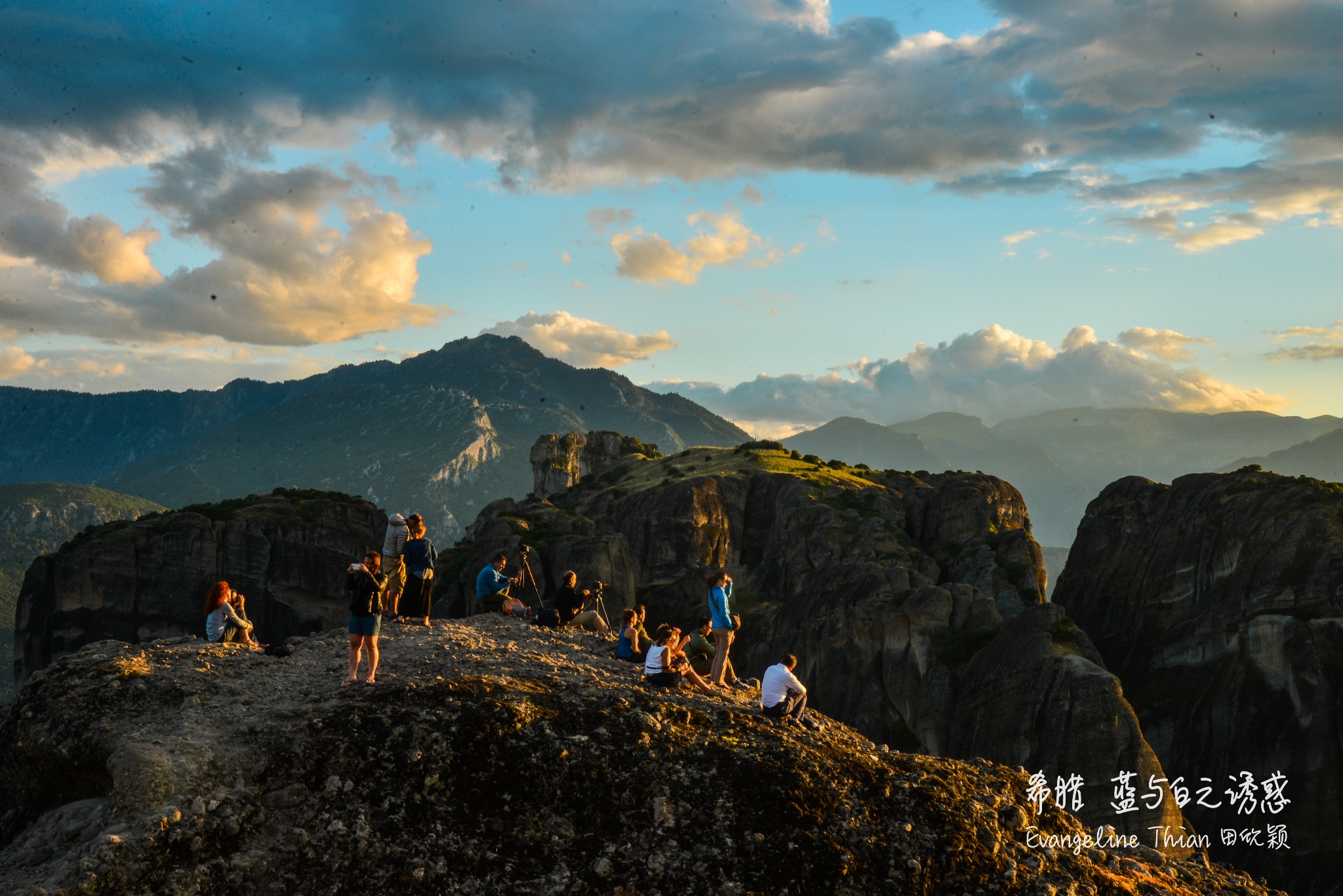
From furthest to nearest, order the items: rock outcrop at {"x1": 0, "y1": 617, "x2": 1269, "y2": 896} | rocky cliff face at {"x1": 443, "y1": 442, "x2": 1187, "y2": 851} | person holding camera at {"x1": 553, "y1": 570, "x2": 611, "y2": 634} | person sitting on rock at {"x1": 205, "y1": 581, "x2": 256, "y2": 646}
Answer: rocky cliff face at {"x1": 443, "y1": 442, "x2": 1187, "y2": 851}
person holding camera at {"x1": 553, "y1": 570, "x2": 611, "y2": 634}
person sitting on rock at {"x1": 205, "y1": 581, "x2": 256, "y2": 646}
rock outcrop at {"x1": 0, "y1": 617, "x2": 1269, "y2": 896}

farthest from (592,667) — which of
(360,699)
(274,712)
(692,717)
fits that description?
(274,712)

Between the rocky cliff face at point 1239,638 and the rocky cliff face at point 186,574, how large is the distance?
8315 cm

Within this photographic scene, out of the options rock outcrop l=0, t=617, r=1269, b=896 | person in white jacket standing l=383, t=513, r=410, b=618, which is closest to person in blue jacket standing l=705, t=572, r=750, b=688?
rock outcrop l=0, t=617, r=1269, b=896

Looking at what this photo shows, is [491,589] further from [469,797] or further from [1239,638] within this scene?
[1239,638]

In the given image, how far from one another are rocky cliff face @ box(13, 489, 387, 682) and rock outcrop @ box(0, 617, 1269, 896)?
88.0 meters

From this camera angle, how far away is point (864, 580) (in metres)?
68.1

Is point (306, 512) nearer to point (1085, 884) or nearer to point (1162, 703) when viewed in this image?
point (1162, 703)

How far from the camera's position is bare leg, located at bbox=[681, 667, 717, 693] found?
24.9 m

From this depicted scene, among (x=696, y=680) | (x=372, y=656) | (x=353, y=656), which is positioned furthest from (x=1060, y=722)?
(x=353, y=656)

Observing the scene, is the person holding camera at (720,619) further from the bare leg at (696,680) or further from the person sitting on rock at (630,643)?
the person sitting on rock at (630,643)

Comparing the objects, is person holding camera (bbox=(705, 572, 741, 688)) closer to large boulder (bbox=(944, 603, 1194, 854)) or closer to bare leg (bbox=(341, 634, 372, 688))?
bare leg (bbox=(341, 634, 372, 688))

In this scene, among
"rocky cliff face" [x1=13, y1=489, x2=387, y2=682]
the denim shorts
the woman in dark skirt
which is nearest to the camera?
the denim shorts

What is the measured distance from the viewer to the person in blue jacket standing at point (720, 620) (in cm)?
2608

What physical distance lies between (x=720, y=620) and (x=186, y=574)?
9515cm
